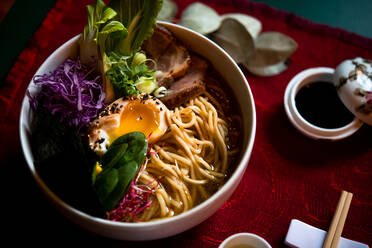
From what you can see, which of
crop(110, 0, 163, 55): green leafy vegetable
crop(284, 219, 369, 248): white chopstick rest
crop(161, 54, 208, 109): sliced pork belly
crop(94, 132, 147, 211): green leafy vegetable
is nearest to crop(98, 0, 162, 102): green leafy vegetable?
crop(110, 0, 163, 55): green leafy vegetable

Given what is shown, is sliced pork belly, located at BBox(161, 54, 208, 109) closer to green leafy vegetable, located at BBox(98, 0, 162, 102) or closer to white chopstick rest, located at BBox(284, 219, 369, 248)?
green leafy vegetable, located at BBox(98, 0, 162, 102)

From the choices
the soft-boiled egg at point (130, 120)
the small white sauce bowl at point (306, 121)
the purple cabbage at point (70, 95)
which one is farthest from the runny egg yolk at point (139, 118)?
the small white sauce bowl at point (306, 121)

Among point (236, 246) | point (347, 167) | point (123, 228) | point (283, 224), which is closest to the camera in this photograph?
point (123, 228)

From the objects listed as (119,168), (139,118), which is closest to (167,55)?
(139,118)

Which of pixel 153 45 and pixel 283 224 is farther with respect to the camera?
pixel 153 45

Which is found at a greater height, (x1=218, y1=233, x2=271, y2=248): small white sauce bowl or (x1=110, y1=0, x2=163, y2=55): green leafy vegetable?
(x1=110, y1=0, x2=163, y2=55): green leafy vegetable

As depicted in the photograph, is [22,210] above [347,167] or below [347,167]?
above

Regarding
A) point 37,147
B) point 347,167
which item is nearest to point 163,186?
point 37,147

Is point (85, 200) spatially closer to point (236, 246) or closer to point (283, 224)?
point (236, 246)
